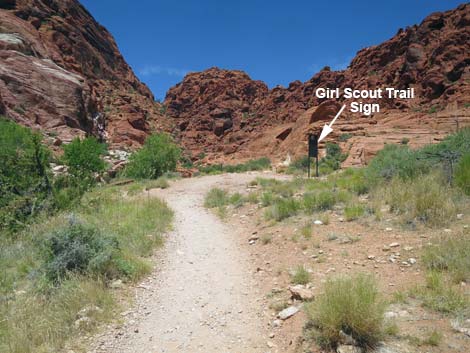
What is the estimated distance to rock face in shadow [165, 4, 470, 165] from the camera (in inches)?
847

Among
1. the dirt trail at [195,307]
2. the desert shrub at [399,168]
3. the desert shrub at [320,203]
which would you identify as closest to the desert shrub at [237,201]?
the desert shrub at [320,203]

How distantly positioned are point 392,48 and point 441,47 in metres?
9.29

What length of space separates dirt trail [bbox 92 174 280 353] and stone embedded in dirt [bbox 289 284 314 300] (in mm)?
441

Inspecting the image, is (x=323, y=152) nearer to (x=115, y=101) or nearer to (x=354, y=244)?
(x=354, y=244)

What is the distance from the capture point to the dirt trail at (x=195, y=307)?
3.23 metres

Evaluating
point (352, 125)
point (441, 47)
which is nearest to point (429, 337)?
point (352, 125)

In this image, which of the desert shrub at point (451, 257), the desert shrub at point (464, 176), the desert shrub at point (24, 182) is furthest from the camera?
the desert shrub at point (24, 182)

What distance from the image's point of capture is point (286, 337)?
125 inches

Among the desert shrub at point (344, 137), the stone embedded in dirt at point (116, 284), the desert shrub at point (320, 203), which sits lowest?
the stone embedded in dirt at point (116, 284)

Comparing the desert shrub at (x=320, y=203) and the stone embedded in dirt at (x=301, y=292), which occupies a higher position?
the desert shrub at (x=320, y=203)

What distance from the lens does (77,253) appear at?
15.2 ft

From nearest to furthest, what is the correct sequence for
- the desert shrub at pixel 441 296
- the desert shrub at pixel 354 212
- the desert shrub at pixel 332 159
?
the desert shrub at pixel 441 296
the desert shrub at pixel 354 212
the desert shrub at pixel 332 159

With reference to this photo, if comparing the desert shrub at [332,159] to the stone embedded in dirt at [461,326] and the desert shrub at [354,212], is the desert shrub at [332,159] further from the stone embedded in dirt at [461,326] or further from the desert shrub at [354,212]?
the stone embedded in dirt at [461,326]

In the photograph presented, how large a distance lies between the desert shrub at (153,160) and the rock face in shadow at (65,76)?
26.7ft
